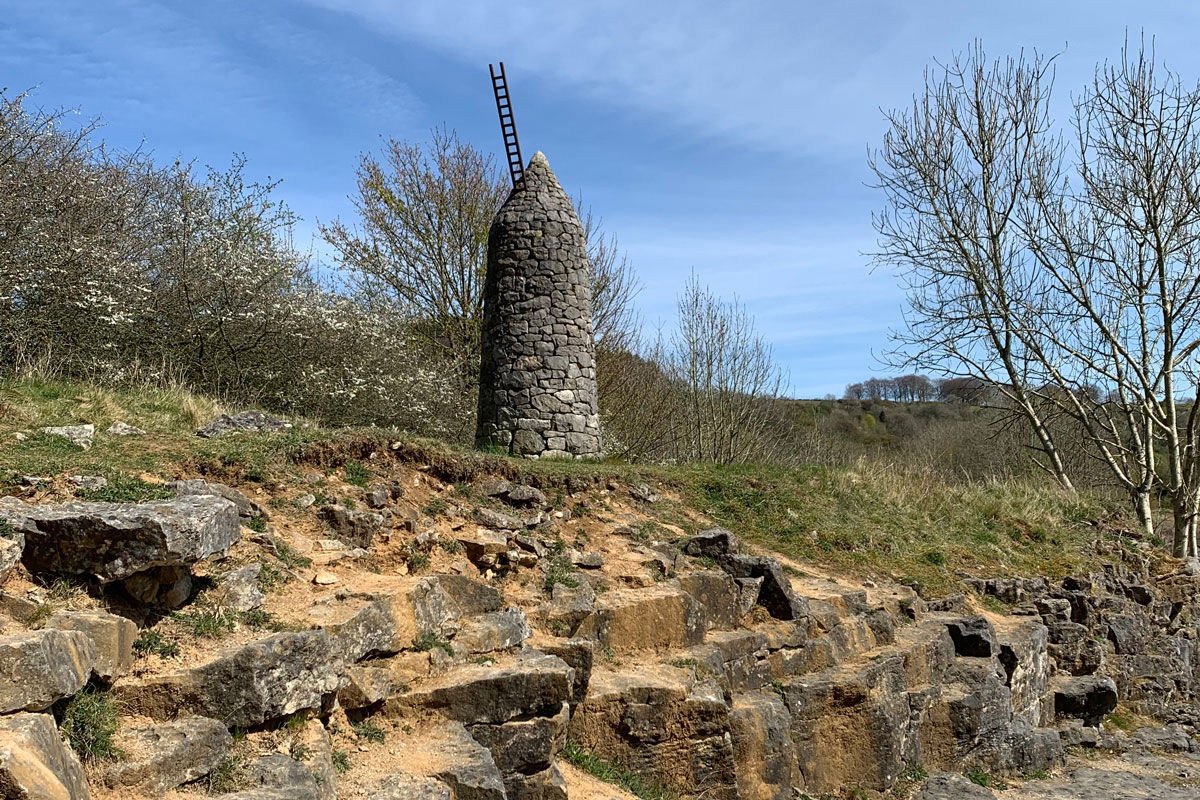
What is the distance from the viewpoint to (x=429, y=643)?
5.41 m

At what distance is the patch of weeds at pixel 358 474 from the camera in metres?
7.87

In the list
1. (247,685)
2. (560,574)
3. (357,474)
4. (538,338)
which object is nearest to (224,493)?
(357,474)

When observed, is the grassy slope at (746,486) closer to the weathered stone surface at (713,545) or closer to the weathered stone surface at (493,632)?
the weathered stone surface at (713,545)

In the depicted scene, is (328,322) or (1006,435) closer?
(328,322)

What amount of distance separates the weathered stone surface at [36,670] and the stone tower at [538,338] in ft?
31.2

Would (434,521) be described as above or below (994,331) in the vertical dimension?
below

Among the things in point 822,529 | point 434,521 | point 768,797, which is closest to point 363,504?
point 434,521

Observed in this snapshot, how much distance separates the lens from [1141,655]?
42.1ft

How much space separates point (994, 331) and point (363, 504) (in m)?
15.2

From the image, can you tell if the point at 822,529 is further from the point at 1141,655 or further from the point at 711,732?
the point at 711,732

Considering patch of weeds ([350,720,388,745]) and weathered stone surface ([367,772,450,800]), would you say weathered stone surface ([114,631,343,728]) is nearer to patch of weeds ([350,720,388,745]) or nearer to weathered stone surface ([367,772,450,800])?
patch of weeds ([350,720,388,745])

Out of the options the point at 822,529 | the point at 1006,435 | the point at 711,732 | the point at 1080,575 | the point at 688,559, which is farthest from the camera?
the point at 1006,435

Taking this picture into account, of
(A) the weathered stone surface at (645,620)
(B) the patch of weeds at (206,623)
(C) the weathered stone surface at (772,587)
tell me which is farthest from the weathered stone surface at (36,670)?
(C) the weathered stone surface at (772,587)

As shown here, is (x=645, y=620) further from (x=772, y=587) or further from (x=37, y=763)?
(x=37, y=763)
